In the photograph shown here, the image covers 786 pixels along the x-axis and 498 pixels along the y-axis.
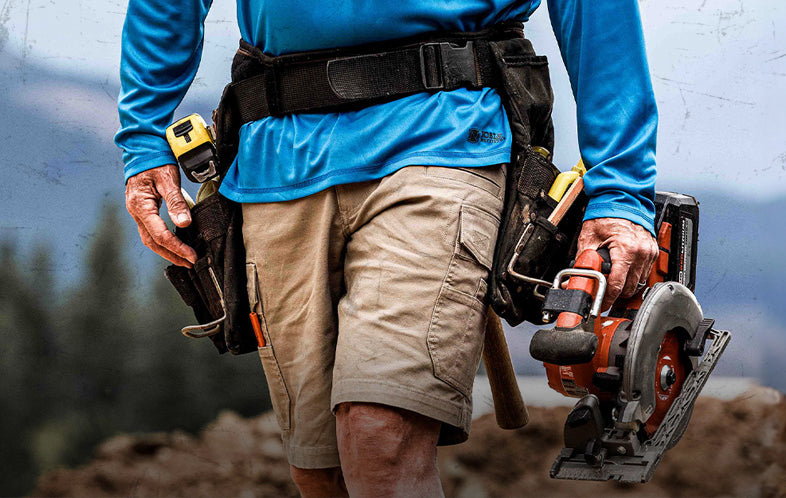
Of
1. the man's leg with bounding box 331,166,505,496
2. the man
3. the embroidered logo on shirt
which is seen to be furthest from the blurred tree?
the embroidered logo on shirt

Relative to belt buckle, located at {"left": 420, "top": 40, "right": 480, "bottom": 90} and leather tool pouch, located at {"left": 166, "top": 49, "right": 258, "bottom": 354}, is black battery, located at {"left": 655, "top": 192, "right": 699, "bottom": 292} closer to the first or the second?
belt buckle, located at {"left": 420, "top": 40, "right": 480, "bottom": 90}

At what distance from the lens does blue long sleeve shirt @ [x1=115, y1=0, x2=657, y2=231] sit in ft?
5.41

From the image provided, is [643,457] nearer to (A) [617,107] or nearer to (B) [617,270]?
(B) [617,270]

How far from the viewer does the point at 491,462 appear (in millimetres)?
3068

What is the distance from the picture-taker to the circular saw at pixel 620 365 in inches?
63.5

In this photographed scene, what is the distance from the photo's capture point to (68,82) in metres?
3.08

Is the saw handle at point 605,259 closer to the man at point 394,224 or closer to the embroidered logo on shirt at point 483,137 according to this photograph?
the man at point 394,224

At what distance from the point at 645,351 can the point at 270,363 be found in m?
0.71

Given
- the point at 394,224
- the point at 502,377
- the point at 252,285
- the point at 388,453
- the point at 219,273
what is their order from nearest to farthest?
the point at 388,453
the point at 394,224
the point at 252,285
the point at 219,273
the point at 502,377

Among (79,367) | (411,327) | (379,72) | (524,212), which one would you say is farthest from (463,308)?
(79,367)

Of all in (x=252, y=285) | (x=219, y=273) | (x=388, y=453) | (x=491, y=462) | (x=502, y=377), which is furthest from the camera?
(x=491, y=462)

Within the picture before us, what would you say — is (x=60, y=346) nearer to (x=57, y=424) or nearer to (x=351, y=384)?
(x=57, y=424)

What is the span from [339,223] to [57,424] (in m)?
1.87

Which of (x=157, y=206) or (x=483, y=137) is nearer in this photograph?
(x=483, y=137)
